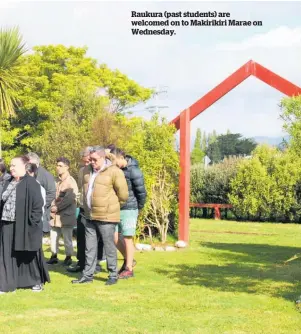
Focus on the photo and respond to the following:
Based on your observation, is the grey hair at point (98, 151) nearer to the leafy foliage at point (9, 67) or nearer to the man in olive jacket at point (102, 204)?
the man in olive jacket at point (102, 204)

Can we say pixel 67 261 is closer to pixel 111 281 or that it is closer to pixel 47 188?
pixel 47 188


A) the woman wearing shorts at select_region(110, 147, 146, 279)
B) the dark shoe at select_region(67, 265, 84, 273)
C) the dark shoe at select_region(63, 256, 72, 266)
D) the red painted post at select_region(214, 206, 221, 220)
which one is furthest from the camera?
the red painted post at select_region(214, 206, 221, 220)

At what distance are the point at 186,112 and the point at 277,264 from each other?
4393 millimetres

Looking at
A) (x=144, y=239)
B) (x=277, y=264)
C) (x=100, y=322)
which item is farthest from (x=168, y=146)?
(x=100, y=322)

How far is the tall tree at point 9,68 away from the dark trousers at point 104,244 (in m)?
11.3

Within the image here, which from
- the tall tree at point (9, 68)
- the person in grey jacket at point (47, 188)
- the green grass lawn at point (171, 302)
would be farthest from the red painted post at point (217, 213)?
the person in grey jacket at point (47, 188)

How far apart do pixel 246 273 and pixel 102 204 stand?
259 cm

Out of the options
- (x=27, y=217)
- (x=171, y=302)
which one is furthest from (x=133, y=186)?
(x=171, y=302)

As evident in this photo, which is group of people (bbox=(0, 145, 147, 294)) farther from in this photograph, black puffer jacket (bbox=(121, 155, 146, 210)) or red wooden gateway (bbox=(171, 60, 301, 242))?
red wooden gateway (bbox=(171, 60, 301, 242))

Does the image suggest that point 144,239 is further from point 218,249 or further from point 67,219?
point 67,219

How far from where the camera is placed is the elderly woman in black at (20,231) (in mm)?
7641

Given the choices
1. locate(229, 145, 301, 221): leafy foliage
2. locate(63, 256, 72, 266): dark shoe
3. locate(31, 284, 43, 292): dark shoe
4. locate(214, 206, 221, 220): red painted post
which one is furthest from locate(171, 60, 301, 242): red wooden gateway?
locate(214, 206, 221, 220): red painted post

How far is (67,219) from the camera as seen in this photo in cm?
1002

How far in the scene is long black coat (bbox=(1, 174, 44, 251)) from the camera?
7.60 metres
